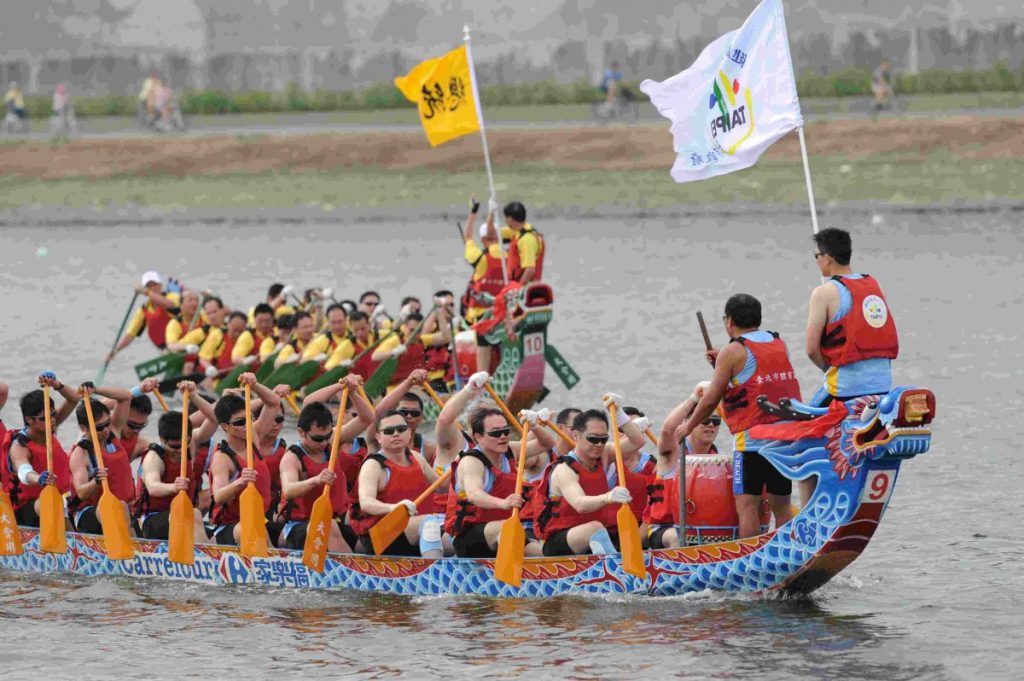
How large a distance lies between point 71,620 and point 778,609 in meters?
4.89

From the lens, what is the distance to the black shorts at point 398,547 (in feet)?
44.5

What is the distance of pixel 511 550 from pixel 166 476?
3.13 meters

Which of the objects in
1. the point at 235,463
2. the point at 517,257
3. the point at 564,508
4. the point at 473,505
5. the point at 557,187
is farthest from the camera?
the point at 557,187

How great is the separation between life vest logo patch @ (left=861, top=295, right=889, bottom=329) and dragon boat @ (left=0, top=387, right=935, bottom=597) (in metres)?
0.53

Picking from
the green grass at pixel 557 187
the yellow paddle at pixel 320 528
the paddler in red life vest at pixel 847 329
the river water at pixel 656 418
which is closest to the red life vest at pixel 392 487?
the yellow paddle at pixel 320 528

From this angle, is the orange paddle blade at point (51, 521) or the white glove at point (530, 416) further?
the orange paddle blade at point (51, 521)

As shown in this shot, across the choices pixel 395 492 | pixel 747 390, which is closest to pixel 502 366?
pixel 395 492

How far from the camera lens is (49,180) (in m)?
48.9

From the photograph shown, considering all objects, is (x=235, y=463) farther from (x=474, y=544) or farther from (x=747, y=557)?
(x=747, y=557)

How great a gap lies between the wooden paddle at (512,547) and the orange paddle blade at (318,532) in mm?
1284

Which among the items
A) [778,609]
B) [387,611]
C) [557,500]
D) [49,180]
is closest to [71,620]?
[387,611]

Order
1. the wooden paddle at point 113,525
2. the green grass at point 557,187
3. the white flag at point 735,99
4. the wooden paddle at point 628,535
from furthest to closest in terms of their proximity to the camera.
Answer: the green grass at point 557,187
the white flag at point 735,99
the wooden paddle at point 113,525
the wooden paddle at point 628,535

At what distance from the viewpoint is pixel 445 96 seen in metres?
22.5

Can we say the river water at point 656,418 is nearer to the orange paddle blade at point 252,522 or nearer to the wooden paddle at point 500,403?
the orange paddle blade at point 252,522
